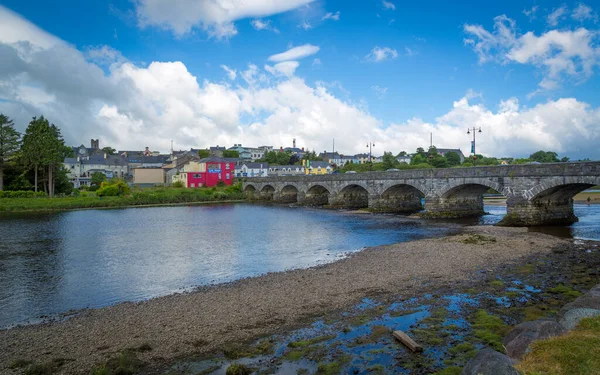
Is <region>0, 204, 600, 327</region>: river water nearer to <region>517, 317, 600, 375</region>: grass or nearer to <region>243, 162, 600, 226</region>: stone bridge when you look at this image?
<region>243, 162, 600, 226</region>: stone bridge

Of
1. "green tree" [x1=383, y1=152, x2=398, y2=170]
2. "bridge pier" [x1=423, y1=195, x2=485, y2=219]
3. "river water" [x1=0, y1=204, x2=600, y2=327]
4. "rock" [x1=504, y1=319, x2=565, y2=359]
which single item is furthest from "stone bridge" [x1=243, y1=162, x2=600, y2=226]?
"green tree" [x1=383, y1=152, x2=398, y2=170]

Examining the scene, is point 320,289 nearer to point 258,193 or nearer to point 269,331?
point 269,331

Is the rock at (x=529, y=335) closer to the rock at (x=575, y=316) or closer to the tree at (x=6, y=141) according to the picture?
the rock at (x=575, y=316)

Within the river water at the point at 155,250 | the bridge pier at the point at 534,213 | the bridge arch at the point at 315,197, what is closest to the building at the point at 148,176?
the bridge arch at the point at 315,197

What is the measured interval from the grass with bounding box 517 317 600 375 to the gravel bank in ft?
21.4

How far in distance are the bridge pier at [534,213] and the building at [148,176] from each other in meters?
91.1

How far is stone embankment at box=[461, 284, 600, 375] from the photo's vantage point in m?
6.74

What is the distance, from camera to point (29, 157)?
6331cm

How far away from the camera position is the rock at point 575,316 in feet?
29.3

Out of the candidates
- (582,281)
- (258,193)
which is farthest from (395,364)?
(258,193)

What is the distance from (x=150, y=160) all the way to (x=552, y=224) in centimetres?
12279

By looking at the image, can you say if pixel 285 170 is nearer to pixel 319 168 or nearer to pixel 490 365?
pixel 319 168

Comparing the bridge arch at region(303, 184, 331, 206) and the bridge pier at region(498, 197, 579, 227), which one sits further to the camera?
the bridge arch at region(303, 184, 331, 206)

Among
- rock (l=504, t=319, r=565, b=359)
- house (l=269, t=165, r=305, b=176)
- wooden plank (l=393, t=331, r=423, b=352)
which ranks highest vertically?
house (l=269, t=165, r=305, b=176)
